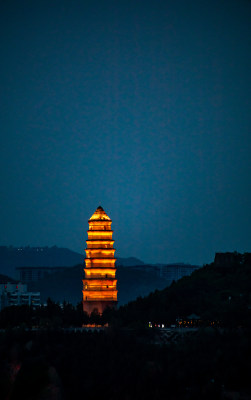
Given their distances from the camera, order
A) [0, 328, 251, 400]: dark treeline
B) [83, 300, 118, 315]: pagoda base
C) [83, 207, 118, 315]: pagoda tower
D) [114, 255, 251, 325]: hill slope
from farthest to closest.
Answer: [83, 207, 118, 315]: pagoda tower < [83, 300, 118, 315]: pagoda base < [114, 255, 251, 325]: hill slope < [0, 328, 251, 400]: dark treeline

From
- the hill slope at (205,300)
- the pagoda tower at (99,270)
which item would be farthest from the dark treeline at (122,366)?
the pagoda tower at (99,270)

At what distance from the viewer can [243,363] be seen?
7219 centimetres

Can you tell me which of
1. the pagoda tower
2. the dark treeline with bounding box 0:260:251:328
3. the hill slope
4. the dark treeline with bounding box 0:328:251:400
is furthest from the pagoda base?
the dark treeline with bounding box 0:328:251:400

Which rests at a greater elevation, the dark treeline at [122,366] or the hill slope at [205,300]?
the hill slope at [205,300]

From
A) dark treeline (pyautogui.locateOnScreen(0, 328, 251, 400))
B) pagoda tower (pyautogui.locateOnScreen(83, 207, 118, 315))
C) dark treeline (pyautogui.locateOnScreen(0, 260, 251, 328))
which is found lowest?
dark treeline (pyautogui.locateOnScreen(0, 328, 251, 400))

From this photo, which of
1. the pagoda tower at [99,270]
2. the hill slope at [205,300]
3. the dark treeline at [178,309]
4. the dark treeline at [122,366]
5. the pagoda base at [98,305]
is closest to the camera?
the dark treeline at [122,366]

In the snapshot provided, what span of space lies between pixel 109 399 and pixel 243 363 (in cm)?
898

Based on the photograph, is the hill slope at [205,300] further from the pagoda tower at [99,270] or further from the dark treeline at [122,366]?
the dark treeline at [122,366]

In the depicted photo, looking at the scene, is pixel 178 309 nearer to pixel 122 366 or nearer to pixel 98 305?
pixel 98 305

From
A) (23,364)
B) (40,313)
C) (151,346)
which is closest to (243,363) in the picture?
(151,346)

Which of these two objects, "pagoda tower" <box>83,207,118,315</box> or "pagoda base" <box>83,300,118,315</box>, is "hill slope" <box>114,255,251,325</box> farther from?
"pagoda tower" <box>83,207,118,315</box>

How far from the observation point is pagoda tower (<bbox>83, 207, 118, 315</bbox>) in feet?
319

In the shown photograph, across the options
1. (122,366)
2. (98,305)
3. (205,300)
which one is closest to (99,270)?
(98,305)

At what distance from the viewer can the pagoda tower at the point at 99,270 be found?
319 ft
